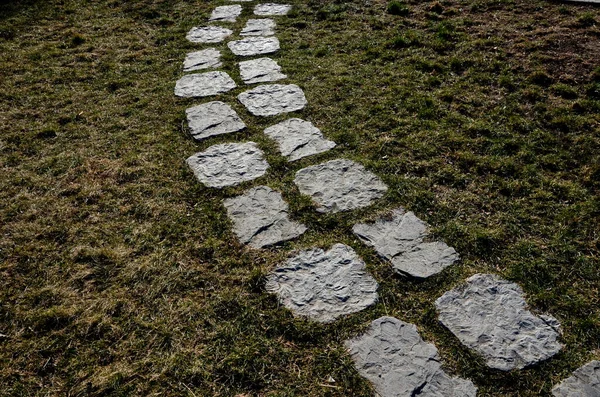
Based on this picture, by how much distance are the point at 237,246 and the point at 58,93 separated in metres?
2.72

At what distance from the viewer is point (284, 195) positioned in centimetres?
306

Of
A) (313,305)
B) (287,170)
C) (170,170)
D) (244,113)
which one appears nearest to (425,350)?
(313,305)

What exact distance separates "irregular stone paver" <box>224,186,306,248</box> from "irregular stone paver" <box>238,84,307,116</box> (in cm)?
104

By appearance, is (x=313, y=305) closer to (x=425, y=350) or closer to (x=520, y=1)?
(x=425, y=350)

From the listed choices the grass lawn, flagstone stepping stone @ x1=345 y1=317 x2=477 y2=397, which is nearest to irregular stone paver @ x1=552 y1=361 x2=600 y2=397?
the grass lawn

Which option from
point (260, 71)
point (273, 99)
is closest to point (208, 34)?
point (260, 71)

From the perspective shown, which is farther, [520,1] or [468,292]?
[520,1]

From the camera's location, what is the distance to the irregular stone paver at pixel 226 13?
5.88 meters

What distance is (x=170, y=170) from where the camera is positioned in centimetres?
333

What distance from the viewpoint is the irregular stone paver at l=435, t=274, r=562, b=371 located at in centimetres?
213

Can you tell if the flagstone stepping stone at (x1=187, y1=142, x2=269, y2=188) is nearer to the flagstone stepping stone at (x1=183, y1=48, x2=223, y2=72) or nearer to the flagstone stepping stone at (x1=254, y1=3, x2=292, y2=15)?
the flagstone stepping stone at (x1=183, y1=48, x2=223, y2=72)

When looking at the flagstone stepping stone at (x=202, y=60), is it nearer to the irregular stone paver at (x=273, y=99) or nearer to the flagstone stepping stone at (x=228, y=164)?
the irregular stone paver at (x=273, y=99)

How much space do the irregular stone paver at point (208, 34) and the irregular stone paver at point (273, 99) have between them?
1433mm

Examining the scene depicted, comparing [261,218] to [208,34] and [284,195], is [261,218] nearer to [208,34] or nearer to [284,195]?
[284,195]
